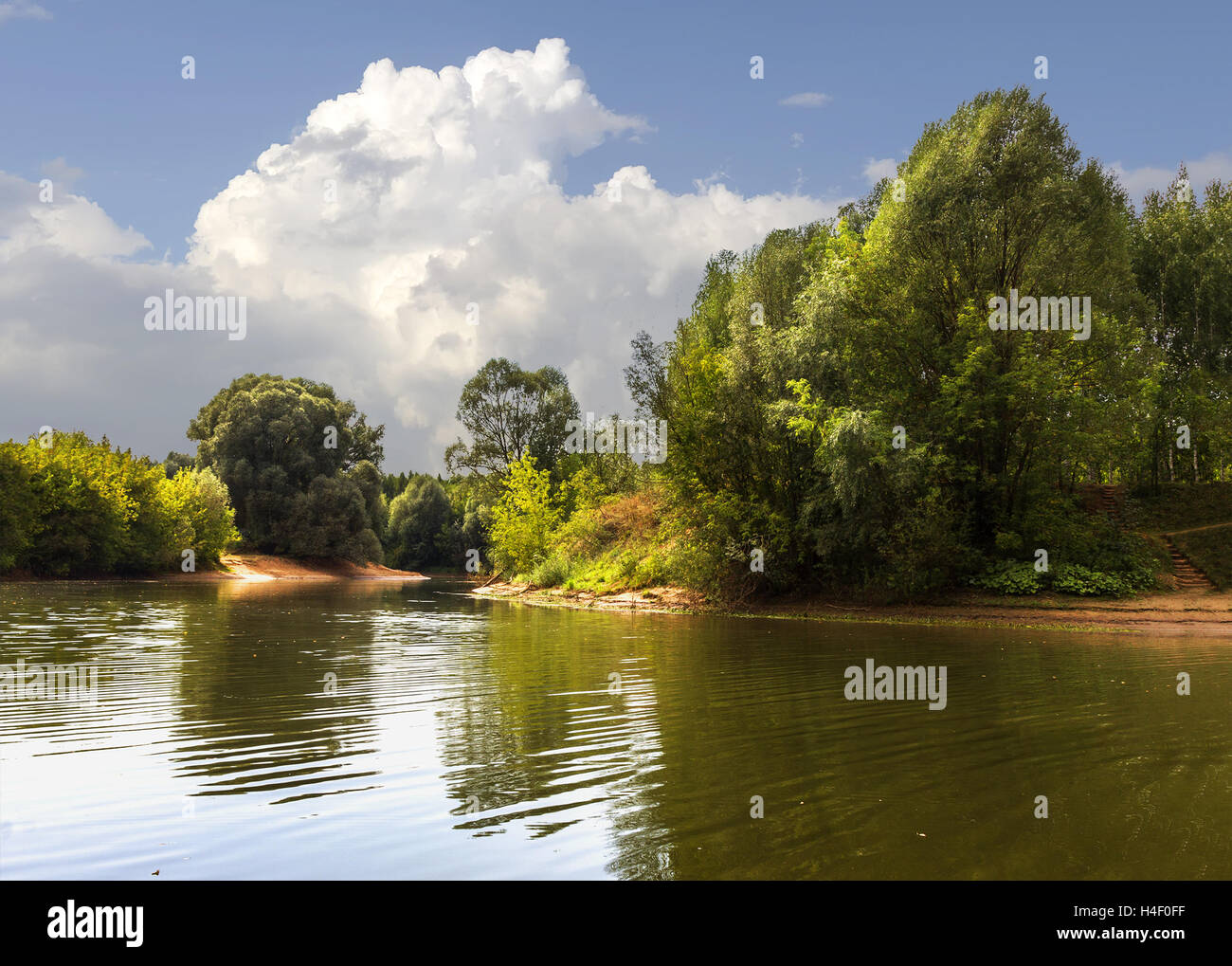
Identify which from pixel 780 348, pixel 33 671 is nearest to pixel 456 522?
pixel 780 348

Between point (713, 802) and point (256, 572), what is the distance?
238 feet

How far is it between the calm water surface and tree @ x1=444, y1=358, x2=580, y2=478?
50701mm

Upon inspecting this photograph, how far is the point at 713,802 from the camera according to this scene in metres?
6.48

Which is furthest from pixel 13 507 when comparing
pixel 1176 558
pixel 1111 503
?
pixel 1176 558

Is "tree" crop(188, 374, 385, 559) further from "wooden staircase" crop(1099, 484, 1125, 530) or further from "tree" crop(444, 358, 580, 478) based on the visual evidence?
"wooden staircase" crop(1099, 484, 1125, 530)

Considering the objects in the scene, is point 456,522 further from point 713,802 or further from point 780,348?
point 713,802

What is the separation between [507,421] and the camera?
2667 inches

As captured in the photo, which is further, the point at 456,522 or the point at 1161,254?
the point at 456,522

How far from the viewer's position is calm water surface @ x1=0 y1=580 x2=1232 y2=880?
17.4 ft

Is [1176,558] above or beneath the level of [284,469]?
beneath

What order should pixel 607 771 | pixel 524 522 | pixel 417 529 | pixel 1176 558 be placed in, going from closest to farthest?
pixel 607 771 → pixel 1176 558 → pixel 524 522 → pixel 417 529

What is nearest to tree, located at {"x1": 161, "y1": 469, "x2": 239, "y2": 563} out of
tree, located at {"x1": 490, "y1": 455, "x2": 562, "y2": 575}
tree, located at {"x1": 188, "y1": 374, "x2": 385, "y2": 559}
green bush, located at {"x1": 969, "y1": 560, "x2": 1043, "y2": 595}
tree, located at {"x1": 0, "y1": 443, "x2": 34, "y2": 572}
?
tree, located at {"x1": 188, "y1": 374, "x2": 385, "y2": 559}

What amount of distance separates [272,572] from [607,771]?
72160 mm

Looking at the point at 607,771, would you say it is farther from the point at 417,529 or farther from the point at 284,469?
the point at 417,529
